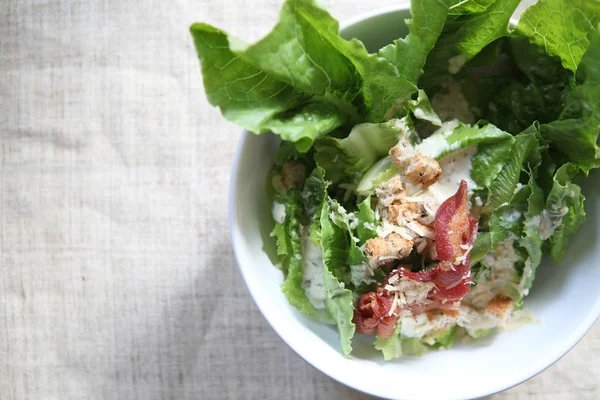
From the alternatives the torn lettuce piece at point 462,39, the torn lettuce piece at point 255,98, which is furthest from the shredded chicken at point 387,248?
the torn lettuce piece at point 462,39

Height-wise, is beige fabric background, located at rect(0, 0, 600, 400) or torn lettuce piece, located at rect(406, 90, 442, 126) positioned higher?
torn lettuce piece, located at rect(406, 90, 442, 126)

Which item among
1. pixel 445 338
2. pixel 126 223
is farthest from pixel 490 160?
pixel 126 223

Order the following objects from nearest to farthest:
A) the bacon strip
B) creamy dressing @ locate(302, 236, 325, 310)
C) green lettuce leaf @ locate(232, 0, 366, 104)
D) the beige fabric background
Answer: green lettuce leaf @ locate(232, 0, 366, 104)
the bacon strip
creamy dressing @ locate(302, 236, 325, 310)
the beige fabric background

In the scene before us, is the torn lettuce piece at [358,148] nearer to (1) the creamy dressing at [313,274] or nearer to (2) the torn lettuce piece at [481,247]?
(1) the creamy dressing at [313,274]

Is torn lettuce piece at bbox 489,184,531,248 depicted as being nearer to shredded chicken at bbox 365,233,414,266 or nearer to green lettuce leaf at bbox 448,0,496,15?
shredded chicken at bbox 365,233,414,266

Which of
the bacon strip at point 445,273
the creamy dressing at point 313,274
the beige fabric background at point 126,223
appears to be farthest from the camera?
the beige fabric background at point 126,223

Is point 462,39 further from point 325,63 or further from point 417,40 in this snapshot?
point 325,63

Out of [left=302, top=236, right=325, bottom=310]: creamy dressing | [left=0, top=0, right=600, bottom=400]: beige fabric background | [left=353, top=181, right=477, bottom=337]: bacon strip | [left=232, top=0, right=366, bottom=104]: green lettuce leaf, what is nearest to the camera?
[left=232, top=0, right=366, bottom=104]: green lettuce leaf

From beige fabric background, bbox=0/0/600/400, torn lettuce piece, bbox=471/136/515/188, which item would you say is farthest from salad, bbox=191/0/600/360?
beige fabric background, bbox=0/0/600/400
